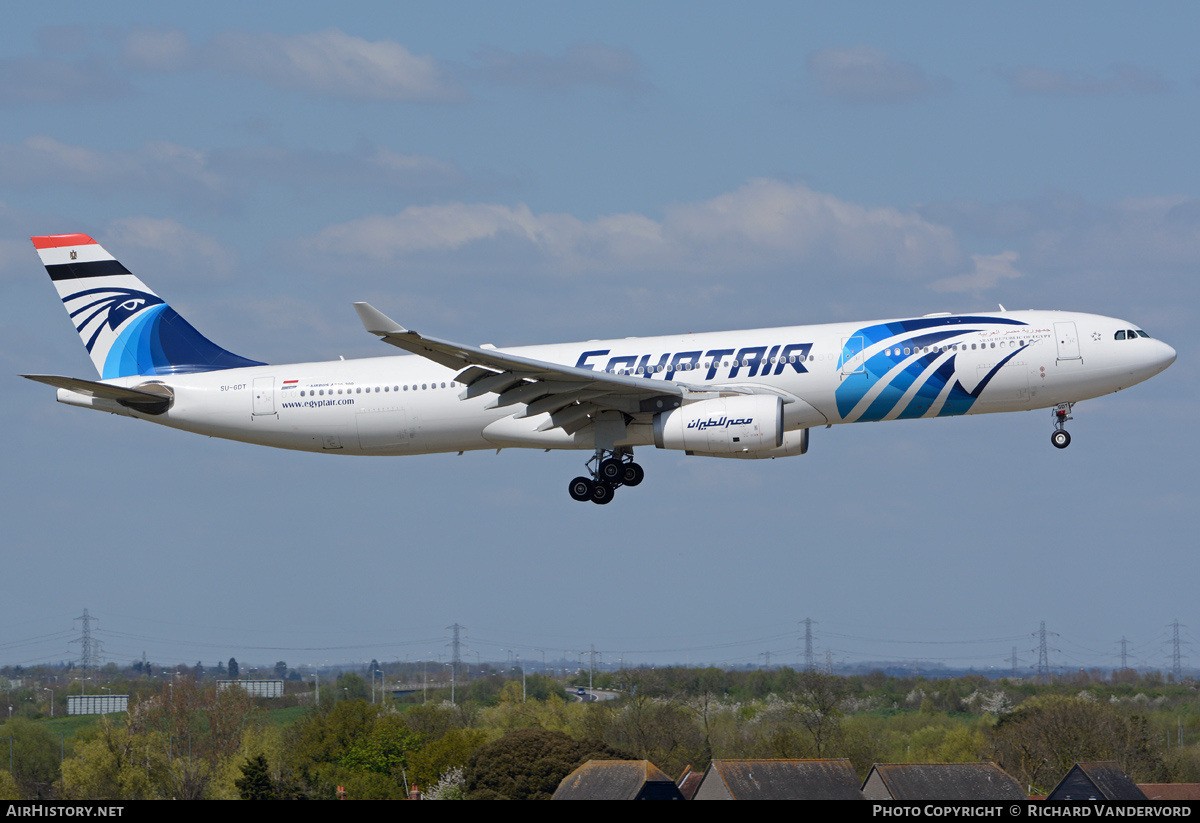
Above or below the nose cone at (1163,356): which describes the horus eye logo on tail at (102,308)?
above

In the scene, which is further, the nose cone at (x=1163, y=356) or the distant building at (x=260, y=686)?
the distant building at (x=260, y=686)

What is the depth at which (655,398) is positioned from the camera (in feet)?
112

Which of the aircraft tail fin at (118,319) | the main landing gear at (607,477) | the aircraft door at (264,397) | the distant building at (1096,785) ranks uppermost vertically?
the aircraft tail fin at (118,319)

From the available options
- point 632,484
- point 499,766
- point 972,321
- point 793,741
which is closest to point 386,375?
point 632,484

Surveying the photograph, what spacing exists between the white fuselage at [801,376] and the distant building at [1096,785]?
19765 millimetres

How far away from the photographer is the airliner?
33094 millimetres

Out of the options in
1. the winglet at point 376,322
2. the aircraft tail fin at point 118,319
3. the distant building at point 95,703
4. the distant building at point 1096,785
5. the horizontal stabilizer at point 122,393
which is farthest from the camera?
the distant building at point 95,703

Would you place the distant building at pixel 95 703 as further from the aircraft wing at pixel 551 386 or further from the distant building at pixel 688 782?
the aircraft wing at pixel 551 386

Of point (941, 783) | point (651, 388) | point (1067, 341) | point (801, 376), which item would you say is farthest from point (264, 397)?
point (941, 783)

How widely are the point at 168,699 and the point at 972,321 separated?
5023 centimetres

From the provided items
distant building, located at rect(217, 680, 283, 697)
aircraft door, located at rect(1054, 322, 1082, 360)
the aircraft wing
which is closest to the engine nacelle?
the aircraft wing

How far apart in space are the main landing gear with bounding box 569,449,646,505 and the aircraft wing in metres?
1.33

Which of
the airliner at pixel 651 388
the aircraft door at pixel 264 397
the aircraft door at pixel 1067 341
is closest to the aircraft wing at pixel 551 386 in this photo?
the airliner at pixel 651 388

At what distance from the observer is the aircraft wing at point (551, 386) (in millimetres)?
32156
